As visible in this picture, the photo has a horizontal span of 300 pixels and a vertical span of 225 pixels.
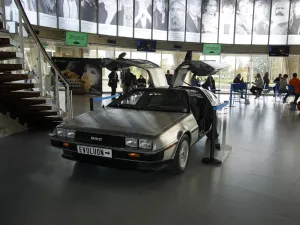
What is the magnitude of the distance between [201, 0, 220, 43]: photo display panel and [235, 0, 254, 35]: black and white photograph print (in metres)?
1.42

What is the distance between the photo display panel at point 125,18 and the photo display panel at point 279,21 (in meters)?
9.49

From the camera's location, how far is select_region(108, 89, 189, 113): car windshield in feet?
13.7

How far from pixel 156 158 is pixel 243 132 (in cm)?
386

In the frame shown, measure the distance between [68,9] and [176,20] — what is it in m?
7.33

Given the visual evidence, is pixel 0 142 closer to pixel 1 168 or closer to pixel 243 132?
pixel 1 168

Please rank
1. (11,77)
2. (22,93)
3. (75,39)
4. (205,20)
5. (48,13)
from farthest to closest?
(205,20)
(48,13)
(75,39)
(22,93)
(11,77)

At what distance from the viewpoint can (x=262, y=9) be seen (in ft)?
60.4

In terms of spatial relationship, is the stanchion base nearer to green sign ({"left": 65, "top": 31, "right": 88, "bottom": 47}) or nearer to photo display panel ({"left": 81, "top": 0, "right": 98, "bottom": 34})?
green sign ({"left": 65, "top": 31, "right": 88, "bottom": 47})

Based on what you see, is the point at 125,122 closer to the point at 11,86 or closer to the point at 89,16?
the point at 11,86

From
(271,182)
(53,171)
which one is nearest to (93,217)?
(53,171)

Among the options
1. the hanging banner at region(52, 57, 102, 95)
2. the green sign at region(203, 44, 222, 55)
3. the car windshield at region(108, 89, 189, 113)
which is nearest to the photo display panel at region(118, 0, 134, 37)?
the hanging banner at region(52, 57, 102, 95)

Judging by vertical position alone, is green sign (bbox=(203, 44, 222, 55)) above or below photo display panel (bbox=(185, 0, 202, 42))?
below

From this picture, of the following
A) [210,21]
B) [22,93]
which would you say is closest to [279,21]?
[210,21]

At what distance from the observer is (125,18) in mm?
17016
